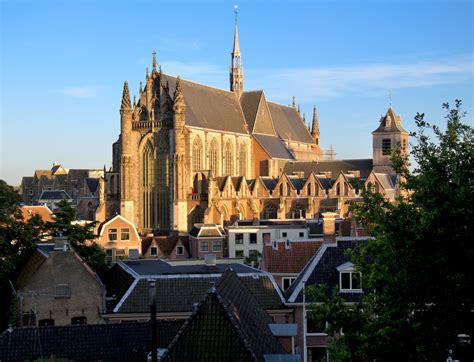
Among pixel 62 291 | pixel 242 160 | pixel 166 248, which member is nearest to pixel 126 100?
pixel 242 160

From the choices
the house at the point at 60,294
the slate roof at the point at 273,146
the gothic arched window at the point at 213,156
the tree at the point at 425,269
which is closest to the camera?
the tree at the point at 425,269

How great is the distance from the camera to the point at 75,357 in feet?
95.0

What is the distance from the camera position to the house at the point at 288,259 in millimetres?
45344

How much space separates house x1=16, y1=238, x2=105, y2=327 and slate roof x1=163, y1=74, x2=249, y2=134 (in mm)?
74038

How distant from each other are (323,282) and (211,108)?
88.0m

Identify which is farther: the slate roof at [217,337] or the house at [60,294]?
the house at [60,294]

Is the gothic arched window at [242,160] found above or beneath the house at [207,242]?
above

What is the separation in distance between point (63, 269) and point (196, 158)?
2982 inches

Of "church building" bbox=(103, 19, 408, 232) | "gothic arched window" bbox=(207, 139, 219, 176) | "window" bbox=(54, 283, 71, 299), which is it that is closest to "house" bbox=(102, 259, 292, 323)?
"window" bbox=(54, 283, 71, 299)

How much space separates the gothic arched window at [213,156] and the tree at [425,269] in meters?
94.6

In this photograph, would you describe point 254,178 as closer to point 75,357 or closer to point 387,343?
point 75,357

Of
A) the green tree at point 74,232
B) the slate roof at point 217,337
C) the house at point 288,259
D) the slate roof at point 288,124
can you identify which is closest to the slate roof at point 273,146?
the slate roof at point 288,124

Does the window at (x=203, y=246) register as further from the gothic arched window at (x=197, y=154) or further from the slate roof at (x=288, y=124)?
the slate roof at (x=288, y=124)

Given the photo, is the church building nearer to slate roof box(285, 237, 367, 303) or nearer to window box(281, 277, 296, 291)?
window box(281, 277, 296, 291)
